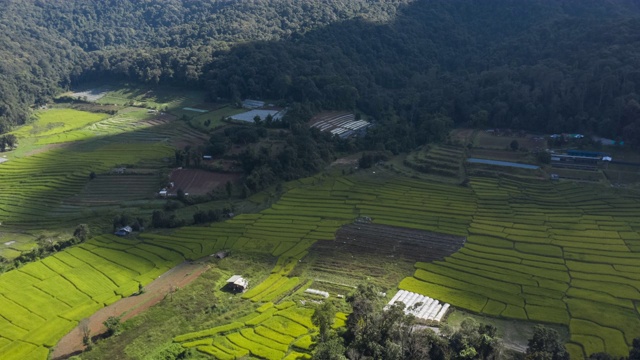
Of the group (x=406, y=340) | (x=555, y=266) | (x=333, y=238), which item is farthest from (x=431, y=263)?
(x=406, y=340)

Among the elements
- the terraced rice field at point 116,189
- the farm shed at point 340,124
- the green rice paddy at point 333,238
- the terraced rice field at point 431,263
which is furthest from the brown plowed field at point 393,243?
the farm shed at point 340,124

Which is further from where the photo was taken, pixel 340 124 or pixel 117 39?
pixel 117 39

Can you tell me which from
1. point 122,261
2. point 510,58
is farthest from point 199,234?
point 510,58

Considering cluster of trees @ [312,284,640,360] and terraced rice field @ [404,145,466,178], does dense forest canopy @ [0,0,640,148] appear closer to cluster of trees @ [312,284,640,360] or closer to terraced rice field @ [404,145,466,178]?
terraced rice field @ [404,145,466,178]

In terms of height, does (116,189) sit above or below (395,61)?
below

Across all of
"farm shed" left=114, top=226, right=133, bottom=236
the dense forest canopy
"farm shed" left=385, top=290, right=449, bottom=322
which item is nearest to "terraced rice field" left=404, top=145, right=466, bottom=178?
the dense forest canopy

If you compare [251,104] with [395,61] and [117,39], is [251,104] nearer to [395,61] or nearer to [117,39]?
[395,61]
